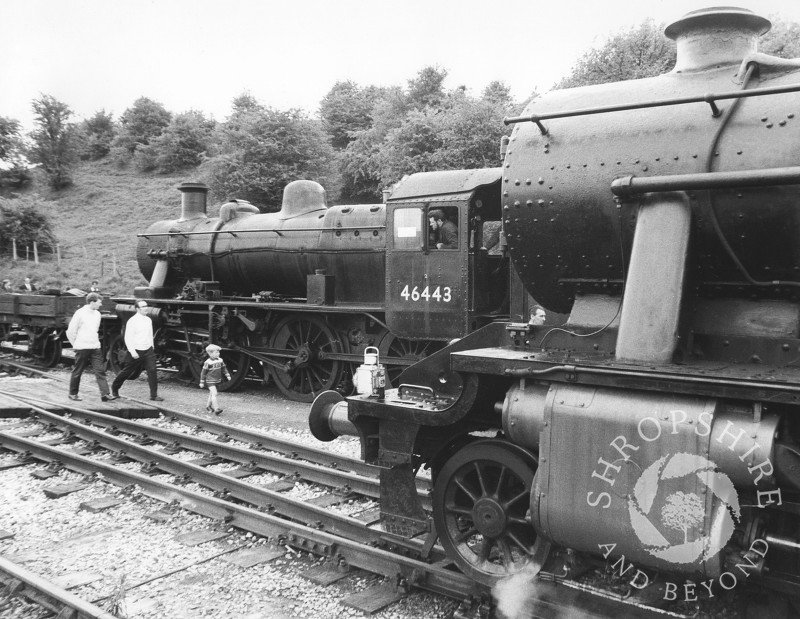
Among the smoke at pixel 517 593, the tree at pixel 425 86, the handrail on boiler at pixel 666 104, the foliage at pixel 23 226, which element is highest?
the tree at pixel 425 86

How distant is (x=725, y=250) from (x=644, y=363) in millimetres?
762

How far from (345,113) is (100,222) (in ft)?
58.7

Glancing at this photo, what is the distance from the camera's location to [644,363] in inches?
138

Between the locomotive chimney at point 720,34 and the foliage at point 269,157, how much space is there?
28433mm

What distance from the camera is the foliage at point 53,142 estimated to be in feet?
161

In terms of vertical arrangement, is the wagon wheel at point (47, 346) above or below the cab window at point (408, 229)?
below

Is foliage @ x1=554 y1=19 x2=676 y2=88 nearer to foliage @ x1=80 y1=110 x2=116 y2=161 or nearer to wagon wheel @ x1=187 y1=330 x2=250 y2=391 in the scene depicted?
wagon wheel @ x1=187 y1=330 x2=250 y2=391

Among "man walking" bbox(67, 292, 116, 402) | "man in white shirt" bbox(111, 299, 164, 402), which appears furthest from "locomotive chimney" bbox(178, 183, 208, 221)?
"man walking" bbox(67, 292, 116, 402)

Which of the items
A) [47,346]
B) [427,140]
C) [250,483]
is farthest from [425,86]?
[250,483]

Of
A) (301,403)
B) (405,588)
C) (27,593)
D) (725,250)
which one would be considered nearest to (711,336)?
(725,250)

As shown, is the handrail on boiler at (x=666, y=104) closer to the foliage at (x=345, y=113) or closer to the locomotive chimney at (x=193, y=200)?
the locomotive chimney at (x=193, y=200)

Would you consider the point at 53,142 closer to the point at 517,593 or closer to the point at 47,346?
the point at 47,346

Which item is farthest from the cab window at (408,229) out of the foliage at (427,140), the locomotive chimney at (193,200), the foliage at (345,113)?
the foliage at (345,113)

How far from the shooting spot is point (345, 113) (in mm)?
47188
